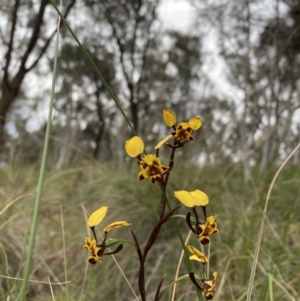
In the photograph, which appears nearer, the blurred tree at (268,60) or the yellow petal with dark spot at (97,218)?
the yellow petal with dark spot at (97,218)

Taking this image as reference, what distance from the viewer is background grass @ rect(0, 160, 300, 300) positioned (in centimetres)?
131

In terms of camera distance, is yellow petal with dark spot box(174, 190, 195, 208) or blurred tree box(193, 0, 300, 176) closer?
yellow petal with dark spot box(174, 190, 195, 208)

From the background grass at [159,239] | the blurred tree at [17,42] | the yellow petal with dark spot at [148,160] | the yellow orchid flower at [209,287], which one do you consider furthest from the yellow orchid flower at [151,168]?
the blurred tree at [17,42]

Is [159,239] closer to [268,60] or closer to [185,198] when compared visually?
[185,198]

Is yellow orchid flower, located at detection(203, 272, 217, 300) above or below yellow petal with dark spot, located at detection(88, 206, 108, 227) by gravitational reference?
below

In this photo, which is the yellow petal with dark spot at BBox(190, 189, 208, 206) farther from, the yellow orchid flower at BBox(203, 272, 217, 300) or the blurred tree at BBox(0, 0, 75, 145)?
the blurred tree at BBox(0, 0, 75, 145)

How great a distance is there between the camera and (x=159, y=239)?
6.25 feet

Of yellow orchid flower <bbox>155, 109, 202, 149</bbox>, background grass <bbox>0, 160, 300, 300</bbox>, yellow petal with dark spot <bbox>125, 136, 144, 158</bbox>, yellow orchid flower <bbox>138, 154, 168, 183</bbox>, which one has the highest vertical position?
background grass <bbox>0, 160, 300, 300</bbox>

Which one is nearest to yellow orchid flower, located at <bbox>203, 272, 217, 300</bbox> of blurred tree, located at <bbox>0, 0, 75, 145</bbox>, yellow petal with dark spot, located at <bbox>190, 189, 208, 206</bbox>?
yellow petal with dark spot, located at <bbox>190, 189, 208, 206</bbox>

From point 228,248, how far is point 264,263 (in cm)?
12

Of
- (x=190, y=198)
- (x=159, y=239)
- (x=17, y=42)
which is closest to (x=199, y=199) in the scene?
(x=190, y=198)

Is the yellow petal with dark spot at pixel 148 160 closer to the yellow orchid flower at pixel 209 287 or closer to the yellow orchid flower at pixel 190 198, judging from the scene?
the yellow orchid flower at pixel 190 198

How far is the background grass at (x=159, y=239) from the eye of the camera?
1.31m

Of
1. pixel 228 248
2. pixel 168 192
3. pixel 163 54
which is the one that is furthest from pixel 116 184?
pixel 163 54
